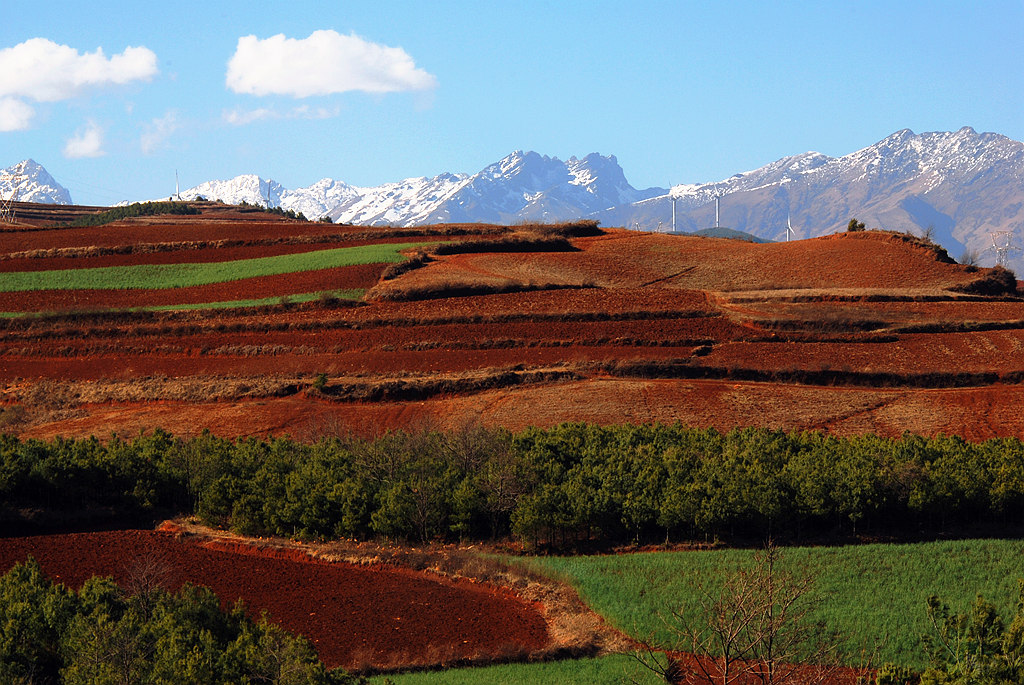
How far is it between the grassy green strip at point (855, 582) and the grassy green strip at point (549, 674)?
1920mm

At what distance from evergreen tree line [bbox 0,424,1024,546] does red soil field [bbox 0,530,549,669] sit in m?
2.92

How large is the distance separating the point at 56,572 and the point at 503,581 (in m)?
13.9

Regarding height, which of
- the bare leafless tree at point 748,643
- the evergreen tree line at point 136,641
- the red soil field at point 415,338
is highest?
the red soil field at point 415,338

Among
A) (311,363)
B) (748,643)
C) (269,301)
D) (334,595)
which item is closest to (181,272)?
(269,301)

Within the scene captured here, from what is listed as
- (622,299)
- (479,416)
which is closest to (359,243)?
(622,299)

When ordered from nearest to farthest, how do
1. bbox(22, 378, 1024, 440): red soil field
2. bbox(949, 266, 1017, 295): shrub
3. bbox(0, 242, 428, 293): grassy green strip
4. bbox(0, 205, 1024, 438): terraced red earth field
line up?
bbox(22, 378, 1024, 440): red soil field → bbox(0, 205, 1024, 438): terraced red earth field → bbox(949, 266, 1017, 295): shrub → bbox(0, 242, 428, 293): grassy green strip

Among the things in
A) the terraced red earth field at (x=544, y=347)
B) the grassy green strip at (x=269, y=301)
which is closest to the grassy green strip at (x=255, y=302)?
the grassy green strip at (x=269, y=301)

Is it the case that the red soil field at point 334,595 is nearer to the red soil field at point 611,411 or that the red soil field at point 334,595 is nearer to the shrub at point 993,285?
the red soil field at point 611,411

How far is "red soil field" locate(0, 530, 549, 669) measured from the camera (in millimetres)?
24891

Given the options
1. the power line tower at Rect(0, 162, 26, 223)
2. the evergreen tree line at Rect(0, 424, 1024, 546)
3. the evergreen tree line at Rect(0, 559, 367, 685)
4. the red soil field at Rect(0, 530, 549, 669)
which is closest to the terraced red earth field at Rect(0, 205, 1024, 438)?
the evergreen tree line at Rect(0, 424, 1024, 546)

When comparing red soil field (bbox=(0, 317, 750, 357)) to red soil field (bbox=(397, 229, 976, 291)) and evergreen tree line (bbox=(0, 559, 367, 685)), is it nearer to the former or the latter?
red soil field (bbox=(397, 229, 976, 291))

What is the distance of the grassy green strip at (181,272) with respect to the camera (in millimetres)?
69938

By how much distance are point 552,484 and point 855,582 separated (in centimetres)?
1097

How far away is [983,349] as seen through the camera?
50.9 m
